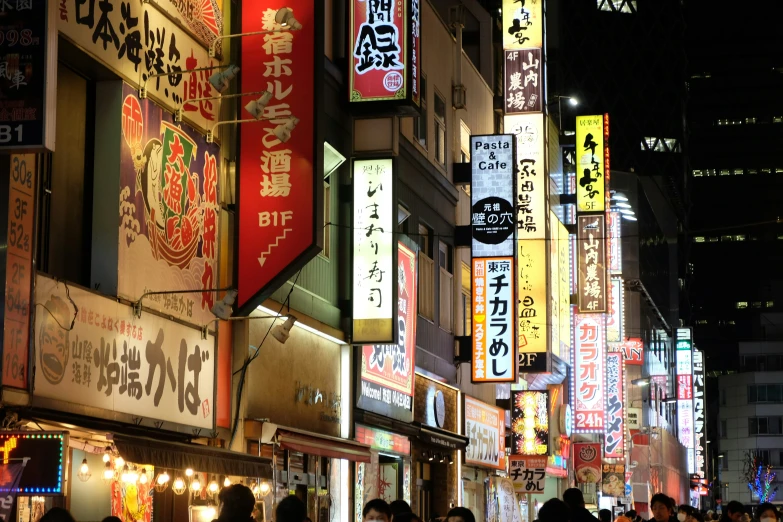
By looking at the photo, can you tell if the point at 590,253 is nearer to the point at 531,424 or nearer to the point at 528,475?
the point at 531,424

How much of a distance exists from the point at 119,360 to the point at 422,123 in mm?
15790

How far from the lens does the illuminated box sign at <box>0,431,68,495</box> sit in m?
10.9

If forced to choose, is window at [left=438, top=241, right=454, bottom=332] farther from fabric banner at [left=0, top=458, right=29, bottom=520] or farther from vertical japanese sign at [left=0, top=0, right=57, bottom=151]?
vertical japanese sign at [left=0, top=0, right=57, bottom=151]

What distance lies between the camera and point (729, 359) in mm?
159000

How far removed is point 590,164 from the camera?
157 feet

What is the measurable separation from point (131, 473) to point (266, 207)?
4.38 metres

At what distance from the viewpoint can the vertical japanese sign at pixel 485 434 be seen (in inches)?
1287

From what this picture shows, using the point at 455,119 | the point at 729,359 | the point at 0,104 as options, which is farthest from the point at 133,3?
the point at 729,359

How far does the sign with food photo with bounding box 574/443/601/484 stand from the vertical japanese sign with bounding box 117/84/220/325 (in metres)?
25.9

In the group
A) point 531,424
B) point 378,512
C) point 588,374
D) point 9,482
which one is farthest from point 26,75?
point 588,374

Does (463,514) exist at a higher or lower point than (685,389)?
lower

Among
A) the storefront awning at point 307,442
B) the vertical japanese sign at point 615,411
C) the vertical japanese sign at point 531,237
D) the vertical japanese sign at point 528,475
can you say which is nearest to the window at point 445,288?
the vertical japanese sign at point 531,237

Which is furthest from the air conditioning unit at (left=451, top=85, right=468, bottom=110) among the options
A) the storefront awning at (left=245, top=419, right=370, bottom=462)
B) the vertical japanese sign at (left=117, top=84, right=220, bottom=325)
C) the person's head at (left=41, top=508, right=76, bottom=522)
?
the person's head at (left=41, top=508, right=76, bottom=522)

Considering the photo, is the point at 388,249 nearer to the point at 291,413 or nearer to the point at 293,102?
the point at 291,413
